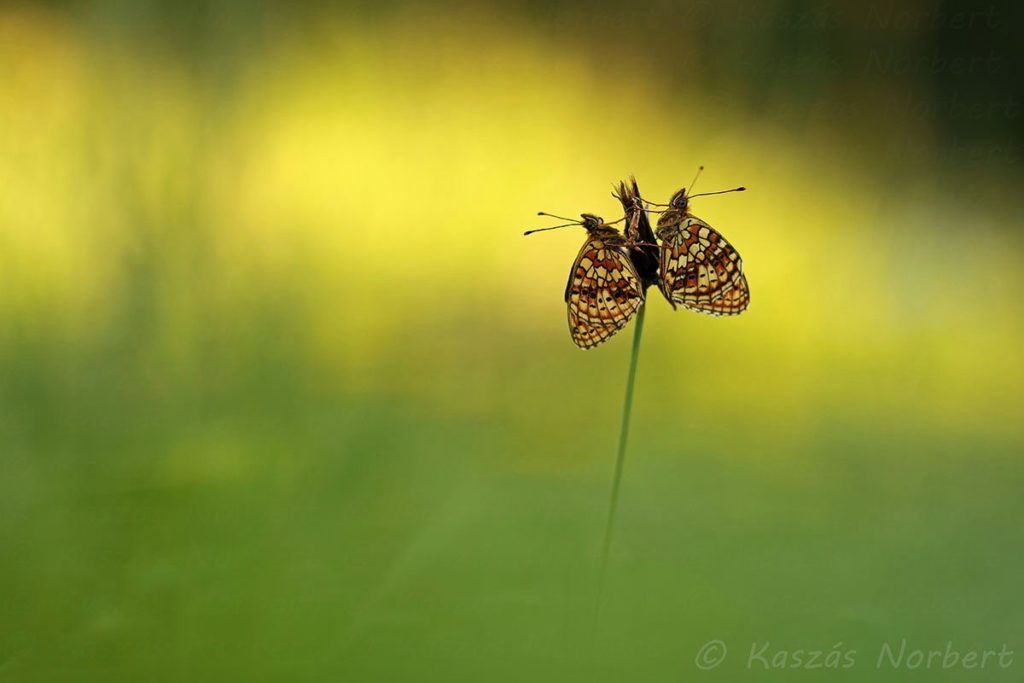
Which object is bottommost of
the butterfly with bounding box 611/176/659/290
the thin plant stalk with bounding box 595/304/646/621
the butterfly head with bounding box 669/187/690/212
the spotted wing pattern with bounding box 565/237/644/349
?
the thin plant stalk with bounding box 595/304/646/621

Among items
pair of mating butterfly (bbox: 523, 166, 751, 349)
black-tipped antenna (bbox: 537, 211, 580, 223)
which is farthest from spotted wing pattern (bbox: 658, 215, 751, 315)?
black-tipped antenna (bbox: 537, 211, 580, 223)

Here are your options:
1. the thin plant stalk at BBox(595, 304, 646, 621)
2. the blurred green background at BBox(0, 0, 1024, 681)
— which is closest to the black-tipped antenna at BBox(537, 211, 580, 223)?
the blurred green background at BBox(0, 0, 1024, 681)

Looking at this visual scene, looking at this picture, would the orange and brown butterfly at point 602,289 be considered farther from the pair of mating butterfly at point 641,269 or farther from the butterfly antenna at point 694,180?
the butterfly antenna at point 694,180

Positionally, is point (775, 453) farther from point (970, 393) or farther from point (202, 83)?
point (202, 83)

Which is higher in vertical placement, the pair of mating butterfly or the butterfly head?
the butterfly head

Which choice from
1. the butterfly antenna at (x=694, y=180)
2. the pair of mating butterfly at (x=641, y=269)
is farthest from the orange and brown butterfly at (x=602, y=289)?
the butterfly antenna at (x=694, y=180)

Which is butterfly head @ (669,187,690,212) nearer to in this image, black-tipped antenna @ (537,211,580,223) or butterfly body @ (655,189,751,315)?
butterfly body @ (655,189,751,315)

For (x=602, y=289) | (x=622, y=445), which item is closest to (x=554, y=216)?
(x=602, y=289)

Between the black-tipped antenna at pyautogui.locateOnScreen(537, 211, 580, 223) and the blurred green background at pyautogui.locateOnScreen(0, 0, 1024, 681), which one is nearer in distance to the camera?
the blurred green background at pyautogui.locateOnScreen(0, 0, 1024, 681)
